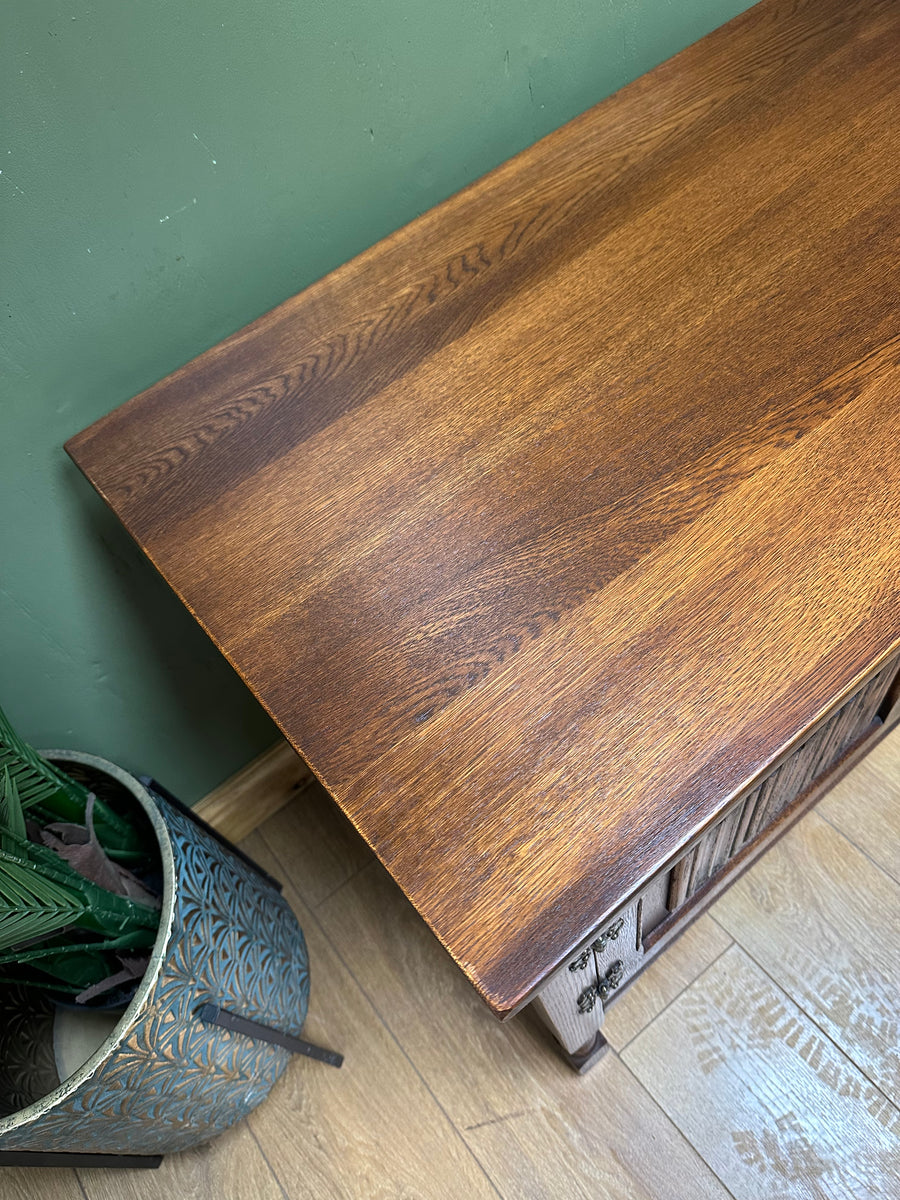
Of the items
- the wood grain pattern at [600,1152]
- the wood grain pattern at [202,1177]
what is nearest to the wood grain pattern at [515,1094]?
the wood grain pattern at [600,1152]

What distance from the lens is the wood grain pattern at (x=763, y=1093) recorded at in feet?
3.15

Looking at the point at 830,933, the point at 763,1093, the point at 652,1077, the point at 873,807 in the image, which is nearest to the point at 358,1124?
the point at 652,1077

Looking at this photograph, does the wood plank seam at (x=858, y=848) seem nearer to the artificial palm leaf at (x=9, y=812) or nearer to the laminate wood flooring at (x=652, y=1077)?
the laminate wood flooring at (x=652, y=1077)

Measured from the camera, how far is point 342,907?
1.20 meters

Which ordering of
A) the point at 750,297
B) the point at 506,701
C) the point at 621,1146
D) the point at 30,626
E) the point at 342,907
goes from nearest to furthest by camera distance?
1. the point at 506,701
2. the point at 750,297
3. the point at 30,626
4. the point at 621,1146
5. the point at 342,907

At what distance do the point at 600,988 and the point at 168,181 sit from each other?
791 mm

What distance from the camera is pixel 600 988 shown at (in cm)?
87

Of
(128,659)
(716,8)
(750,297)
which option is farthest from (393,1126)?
(716,8)

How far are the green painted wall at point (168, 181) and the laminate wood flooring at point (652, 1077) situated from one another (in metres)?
0.46

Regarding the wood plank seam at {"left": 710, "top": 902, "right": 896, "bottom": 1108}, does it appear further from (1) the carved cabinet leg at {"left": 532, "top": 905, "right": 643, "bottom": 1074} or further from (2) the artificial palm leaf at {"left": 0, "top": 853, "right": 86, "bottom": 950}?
(2) the artificial palm leaf at {"left": 0, "top": 853, "right": 86, "bottom": 950}

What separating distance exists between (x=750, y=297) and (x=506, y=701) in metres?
0.40

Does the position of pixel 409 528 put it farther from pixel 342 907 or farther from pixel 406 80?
pixel 342 907

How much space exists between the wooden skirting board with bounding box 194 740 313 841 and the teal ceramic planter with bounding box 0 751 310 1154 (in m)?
0.22

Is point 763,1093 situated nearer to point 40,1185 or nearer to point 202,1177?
point 202,1177
